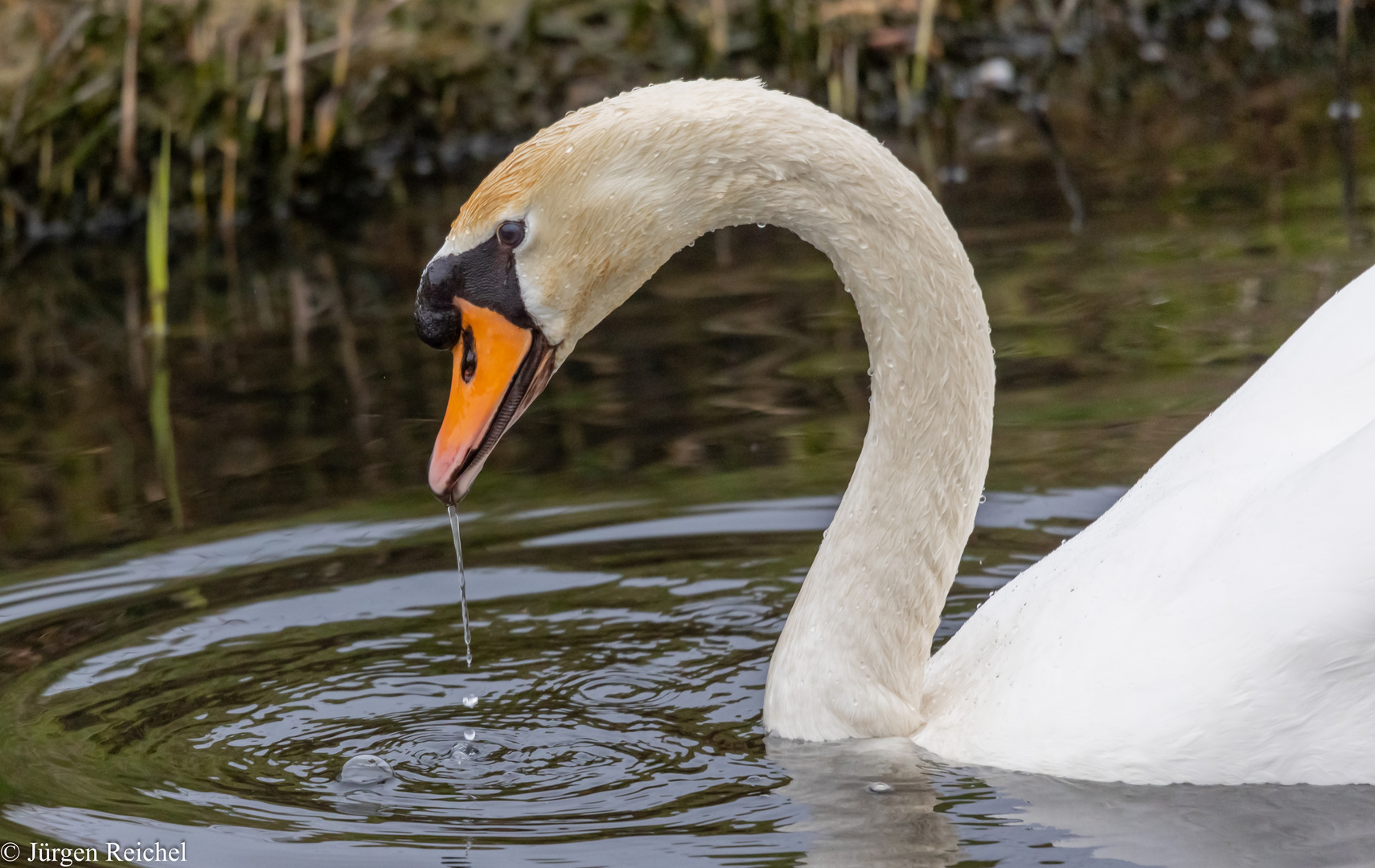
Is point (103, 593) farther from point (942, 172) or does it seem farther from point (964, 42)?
point (964, 42)

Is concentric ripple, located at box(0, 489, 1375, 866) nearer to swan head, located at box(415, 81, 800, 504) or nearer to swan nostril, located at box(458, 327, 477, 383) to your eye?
swan head, located at box(415, 81, 800, 504)

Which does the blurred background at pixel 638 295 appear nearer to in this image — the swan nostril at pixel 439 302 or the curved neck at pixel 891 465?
the curved neck at pixel 891 465

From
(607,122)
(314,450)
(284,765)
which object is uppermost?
(607,122)

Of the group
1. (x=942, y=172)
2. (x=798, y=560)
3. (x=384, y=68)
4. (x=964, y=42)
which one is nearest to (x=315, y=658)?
(x=798, y=560)

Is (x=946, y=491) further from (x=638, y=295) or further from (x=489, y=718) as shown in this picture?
(x=638, y=295)

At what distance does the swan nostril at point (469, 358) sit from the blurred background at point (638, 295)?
2101 mm

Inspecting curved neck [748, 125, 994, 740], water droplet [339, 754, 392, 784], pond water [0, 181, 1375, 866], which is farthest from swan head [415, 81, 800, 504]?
pond water [0, 181, 1375, 866]

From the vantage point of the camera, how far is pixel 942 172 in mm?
11016

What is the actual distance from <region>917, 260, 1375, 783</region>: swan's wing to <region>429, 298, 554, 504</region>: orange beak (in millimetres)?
1126

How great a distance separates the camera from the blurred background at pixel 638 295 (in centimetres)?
668

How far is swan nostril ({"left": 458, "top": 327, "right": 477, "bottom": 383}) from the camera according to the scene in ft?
13.6

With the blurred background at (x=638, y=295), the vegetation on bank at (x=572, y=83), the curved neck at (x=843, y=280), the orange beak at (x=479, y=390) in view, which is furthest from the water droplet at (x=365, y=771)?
the vegetation on bank at (x=572, y=83)

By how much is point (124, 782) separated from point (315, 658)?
2.87ft

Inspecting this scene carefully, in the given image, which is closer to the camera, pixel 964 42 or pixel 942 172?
pixel 942 172
